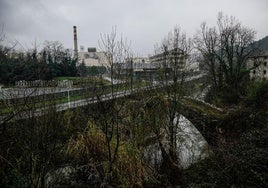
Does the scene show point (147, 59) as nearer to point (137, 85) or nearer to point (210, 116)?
point (137, 85)

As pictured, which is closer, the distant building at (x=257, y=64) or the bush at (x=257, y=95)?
the bush at (x=257, y=95)

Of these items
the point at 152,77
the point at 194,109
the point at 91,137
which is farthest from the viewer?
the point at 194,109

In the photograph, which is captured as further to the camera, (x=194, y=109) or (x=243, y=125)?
(x=194, y=109)

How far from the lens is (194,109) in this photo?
45.2 feet

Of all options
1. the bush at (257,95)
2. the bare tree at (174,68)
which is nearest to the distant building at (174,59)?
the bare tree at (174,68)

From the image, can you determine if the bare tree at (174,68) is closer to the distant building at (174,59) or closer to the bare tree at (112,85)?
the distant building at (174,59)

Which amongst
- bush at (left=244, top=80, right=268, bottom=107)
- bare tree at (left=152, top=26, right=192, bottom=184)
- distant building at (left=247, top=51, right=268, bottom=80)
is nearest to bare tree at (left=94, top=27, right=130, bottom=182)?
bare tree at (left=152, top=26, right=192, bottom=184)

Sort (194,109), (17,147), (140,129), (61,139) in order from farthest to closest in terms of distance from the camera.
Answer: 1. (194,109)
2. (140,129)
3. (61,139)
4. (17,147)

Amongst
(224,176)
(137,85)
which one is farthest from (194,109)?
(224,176)

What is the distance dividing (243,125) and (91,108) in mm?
9602

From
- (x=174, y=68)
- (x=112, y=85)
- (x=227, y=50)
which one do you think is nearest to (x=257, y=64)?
(x=227, y=50)

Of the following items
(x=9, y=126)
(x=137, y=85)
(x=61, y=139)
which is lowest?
(x=61, y=139)

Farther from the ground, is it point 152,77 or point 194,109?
point 152,77

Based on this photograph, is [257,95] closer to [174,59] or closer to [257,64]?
[257,64]
